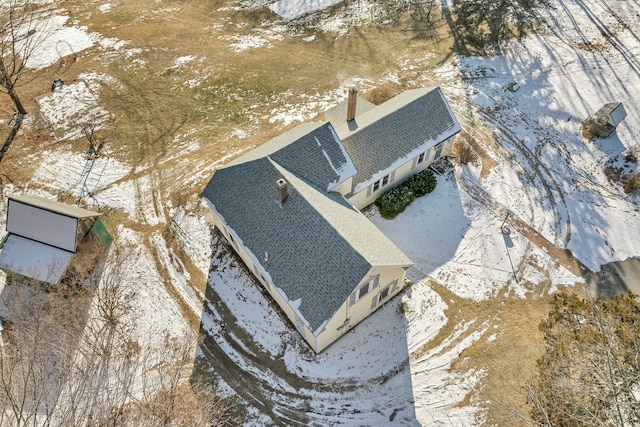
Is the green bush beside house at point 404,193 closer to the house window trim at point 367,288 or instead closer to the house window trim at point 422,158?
the house window trim at point 422,158

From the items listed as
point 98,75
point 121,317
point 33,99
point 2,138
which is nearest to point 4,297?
point 121,317

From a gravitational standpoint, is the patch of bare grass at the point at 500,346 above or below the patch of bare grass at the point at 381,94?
below

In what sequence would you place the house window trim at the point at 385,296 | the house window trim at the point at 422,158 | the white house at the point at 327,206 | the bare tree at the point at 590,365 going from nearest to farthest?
the bare tree at the point at 590,365 → the white house at the point at 327,206 → the house window trim at the point at 385,296 → the house window trim at the point at 422,158

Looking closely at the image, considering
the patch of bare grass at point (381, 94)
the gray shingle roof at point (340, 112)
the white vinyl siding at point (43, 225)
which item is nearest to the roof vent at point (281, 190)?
the gray shingle roof at point (340, 112)

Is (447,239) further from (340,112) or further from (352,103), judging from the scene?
(340,112)

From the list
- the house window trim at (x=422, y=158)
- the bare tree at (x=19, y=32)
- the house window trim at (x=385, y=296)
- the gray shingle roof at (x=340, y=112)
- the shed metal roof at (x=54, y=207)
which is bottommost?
the house window trim at (x=385, y=296)

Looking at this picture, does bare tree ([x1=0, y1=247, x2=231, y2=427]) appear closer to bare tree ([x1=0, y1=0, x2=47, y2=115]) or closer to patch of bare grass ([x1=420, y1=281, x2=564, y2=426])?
patch of bare grass ([x1=420, y1=281, x2=564, y2=426])

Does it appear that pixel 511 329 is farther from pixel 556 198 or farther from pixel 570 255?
pixel 556 198
